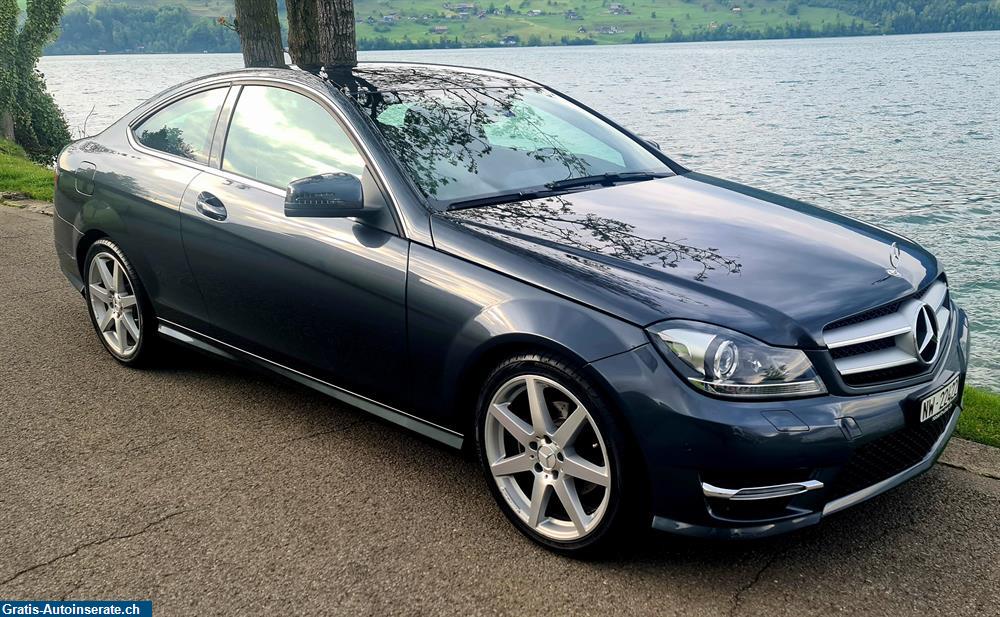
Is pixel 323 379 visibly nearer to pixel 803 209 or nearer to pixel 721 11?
pixel 803 209

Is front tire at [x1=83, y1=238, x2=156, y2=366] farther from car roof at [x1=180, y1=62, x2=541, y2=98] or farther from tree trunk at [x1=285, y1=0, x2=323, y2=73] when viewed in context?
tree trunk at [x1=285, y1=0, x2=323, y2=73]

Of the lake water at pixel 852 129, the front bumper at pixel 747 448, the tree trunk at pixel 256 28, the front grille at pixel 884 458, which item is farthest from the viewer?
the lake water at pixel 852 129

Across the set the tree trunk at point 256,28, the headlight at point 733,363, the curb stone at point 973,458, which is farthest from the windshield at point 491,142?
the tree trunk at point 256,28

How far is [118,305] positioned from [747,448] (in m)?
3.60

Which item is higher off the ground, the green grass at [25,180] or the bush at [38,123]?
the green grass at [25,180]

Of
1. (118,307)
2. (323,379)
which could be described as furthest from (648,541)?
(118,307)

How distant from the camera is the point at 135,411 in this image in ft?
15.0

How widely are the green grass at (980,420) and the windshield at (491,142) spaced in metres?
1.86

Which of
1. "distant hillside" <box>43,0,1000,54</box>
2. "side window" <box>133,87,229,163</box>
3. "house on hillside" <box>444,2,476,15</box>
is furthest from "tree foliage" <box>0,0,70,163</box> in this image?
"house on hillside" <box>444,2,476,15</box>

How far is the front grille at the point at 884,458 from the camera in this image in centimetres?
291

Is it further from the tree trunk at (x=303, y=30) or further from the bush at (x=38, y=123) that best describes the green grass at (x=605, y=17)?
the tree trunk at (x=303, y=30)

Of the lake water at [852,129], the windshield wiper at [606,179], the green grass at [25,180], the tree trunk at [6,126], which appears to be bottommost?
the lake water at [852,129]

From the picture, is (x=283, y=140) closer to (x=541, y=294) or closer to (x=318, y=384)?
(x=318, y=384)

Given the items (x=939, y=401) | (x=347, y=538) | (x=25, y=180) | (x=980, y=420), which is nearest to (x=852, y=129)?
(x=25, y=180)
